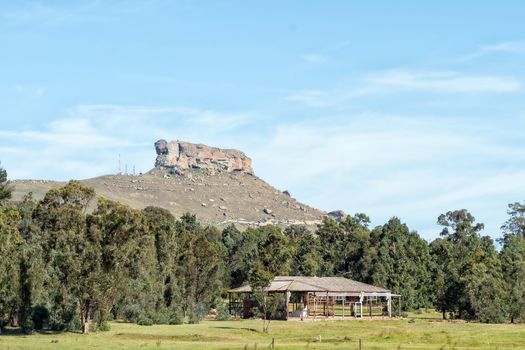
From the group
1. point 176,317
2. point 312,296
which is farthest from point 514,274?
point 176,317

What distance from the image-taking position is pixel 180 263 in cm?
10050

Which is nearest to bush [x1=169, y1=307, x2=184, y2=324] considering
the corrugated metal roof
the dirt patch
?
the corrugated metal roof

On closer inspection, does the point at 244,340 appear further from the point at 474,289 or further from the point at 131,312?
Result: the point at 474,289

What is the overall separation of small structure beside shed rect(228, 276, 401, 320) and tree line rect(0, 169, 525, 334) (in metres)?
3.18

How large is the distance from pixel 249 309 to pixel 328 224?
4139 centimetres

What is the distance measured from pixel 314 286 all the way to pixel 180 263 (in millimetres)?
15825

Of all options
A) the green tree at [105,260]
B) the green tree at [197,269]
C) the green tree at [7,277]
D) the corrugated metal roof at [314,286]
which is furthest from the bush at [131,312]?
the corrugated metal roof at [314,286]

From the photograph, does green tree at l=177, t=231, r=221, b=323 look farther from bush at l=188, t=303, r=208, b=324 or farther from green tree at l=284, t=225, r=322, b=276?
green tree at l=284, t=225, r=322, b=276

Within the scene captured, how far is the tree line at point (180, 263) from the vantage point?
6631 cm

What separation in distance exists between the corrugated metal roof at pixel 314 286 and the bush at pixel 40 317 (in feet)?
99.6

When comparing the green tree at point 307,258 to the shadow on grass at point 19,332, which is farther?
the green tree at point 307,258

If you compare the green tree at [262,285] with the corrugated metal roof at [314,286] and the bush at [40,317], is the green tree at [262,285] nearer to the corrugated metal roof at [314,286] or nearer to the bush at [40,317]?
the corrugated metal roof at [314,286]

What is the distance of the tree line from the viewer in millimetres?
66312

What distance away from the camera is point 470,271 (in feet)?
326
